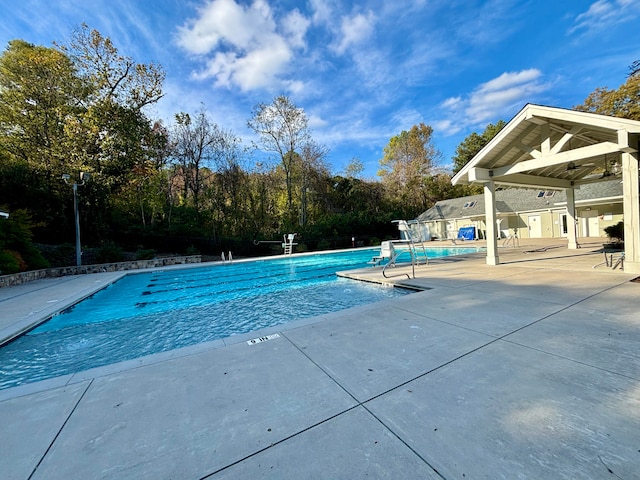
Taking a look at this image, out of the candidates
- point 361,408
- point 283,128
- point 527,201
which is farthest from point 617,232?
point 283,128

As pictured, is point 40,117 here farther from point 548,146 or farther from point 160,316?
point 548,146

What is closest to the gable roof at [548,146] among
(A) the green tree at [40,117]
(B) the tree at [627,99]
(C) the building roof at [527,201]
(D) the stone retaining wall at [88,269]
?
(B) the tree at [627,99]

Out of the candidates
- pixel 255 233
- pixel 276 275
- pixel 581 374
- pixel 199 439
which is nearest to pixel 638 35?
pixel 581 374

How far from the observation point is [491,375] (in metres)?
2.12

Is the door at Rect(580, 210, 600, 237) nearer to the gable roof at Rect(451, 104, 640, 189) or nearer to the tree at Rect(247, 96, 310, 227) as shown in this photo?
the gable roof at Rect(451, 104, 640, 189)

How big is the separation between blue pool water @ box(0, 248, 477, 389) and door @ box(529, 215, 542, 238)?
19912 millimetres

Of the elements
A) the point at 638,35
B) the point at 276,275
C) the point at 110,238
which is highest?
the point at 638,35

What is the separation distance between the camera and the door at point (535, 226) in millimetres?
19891

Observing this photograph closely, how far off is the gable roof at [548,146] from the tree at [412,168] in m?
18.6

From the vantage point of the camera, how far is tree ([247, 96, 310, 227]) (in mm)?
19394

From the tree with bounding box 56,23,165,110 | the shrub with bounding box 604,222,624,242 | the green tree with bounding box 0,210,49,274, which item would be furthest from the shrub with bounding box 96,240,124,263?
the shrub with bounding box 604,222,624,242

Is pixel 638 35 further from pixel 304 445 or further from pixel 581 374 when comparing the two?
pixel 304 445

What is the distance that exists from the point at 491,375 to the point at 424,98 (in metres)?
21.0

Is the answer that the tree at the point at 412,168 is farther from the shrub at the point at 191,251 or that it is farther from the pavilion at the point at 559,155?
the shrub at the point at 191,251
